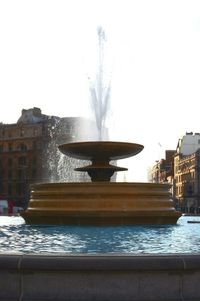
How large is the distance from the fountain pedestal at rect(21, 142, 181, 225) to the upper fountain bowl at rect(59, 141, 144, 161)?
1.63m

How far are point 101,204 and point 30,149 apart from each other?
86786 millimetres

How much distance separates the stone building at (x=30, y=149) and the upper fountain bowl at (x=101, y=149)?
247 ft

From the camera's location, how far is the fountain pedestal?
15109 mm

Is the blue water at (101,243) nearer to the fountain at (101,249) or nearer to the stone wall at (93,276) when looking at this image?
the fountain at (101,249)

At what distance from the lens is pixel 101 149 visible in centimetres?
1705

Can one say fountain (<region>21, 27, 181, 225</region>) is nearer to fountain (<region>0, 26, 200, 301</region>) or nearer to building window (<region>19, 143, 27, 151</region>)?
fountain (<region>0, 26, 200, 301</region>)

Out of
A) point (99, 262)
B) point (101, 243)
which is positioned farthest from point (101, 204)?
point (99, 262)

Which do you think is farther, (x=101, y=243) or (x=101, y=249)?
(x=101, y=243)

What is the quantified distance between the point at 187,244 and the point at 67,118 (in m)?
86.5

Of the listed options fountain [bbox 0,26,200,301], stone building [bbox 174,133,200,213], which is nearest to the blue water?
fountain [bbox 0,26,200,301]

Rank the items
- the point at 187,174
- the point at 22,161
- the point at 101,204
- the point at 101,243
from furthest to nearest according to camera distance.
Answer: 1. the point at 187,174
2. the point at 22,161
3. the point at 101,204
4. the point at 101,243

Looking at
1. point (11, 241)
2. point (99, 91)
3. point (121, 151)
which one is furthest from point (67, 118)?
point (11, 241)

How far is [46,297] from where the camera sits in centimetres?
641

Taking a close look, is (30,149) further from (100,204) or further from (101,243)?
(101,243)
